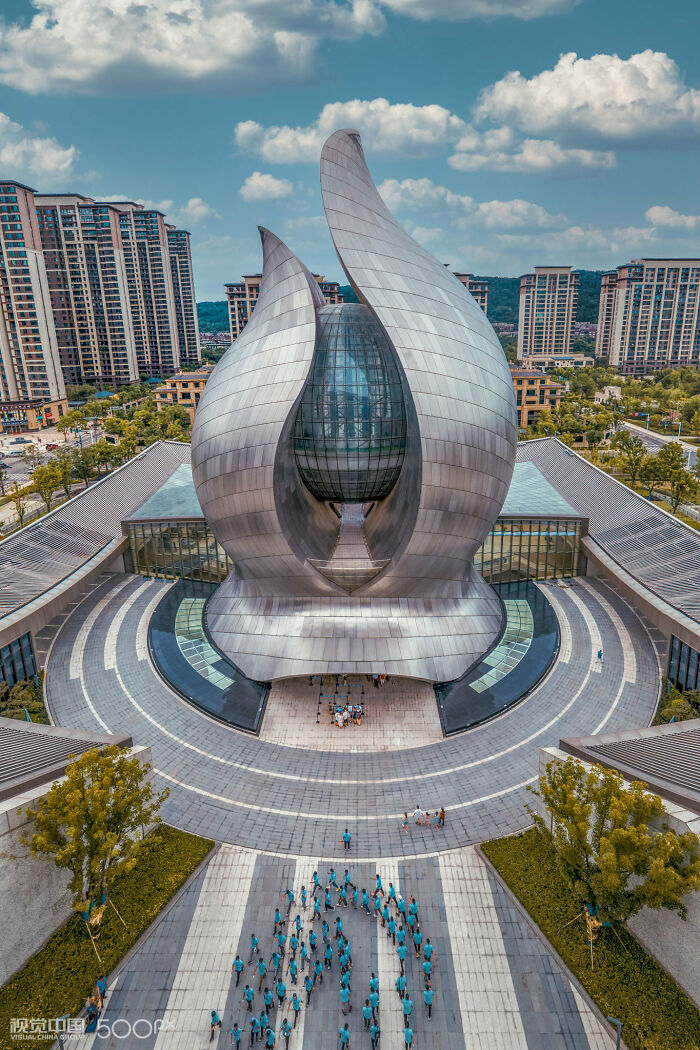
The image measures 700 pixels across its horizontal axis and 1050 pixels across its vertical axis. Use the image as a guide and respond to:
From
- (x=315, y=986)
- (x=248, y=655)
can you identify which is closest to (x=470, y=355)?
(x=248, y=655)

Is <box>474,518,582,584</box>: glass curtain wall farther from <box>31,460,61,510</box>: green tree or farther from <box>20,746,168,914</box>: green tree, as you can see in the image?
<box>31,460,61,510</box>: green tree

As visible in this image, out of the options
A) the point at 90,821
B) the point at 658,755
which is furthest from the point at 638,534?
the point at 90,821

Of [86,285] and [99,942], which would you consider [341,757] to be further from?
[86,285]

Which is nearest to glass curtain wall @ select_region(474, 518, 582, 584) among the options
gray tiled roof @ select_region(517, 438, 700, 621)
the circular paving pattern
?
gray tiled roof @ select_region(517, 438, 700, 621)

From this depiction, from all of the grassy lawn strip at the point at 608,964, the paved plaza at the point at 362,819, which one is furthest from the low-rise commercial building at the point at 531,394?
the grassy lawn strip at the point at 608,964

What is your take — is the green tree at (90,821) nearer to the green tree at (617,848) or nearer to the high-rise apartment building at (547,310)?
the green tree at (617,848)

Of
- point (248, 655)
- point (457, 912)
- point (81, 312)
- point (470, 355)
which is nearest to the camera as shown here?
point (457, 912)

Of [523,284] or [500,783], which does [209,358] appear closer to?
[523,284]

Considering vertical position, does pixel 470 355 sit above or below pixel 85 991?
above
